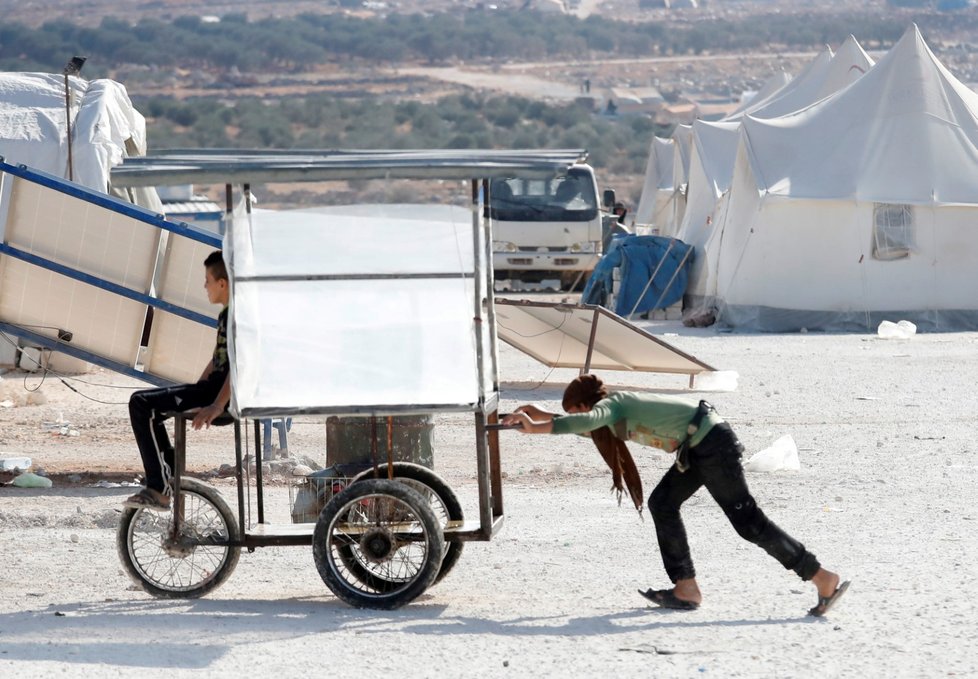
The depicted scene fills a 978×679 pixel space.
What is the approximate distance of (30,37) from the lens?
7244cm

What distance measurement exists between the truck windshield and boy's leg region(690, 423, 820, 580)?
16044 mm

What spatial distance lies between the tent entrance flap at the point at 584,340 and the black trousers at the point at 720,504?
6072 millimetres

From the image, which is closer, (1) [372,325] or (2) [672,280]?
(1) [372,325]

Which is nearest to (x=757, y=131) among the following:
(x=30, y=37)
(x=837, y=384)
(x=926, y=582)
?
(x=837, y=384)

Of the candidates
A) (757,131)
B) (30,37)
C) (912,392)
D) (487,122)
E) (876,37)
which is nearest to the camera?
(912,392)

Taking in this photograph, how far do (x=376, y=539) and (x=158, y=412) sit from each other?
1118 millimetres

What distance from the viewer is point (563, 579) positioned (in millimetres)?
6789

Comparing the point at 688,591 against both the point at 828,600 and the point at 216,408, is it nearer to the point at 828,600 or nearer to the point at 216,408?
the point at 828,600

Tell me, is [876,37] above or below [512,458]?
above

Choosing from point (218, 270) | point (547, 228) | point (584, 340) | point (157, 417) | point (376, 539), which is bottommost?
point (584, 340)

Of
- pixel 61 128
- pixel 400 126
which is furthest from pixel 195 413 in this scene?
pixel 400 126

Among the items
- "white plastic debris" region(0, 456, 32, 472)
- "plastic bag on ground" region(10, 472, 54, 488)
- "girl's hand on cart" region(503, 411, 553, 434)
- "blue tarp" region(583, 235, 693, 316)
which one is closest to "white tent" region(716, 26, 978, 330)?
"blue tarp" region(583, 235, 693, 316)

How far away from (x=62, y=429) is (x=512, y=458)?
346 centimetres

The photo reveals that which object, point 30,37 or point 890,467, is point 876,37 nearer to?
point 30,37
